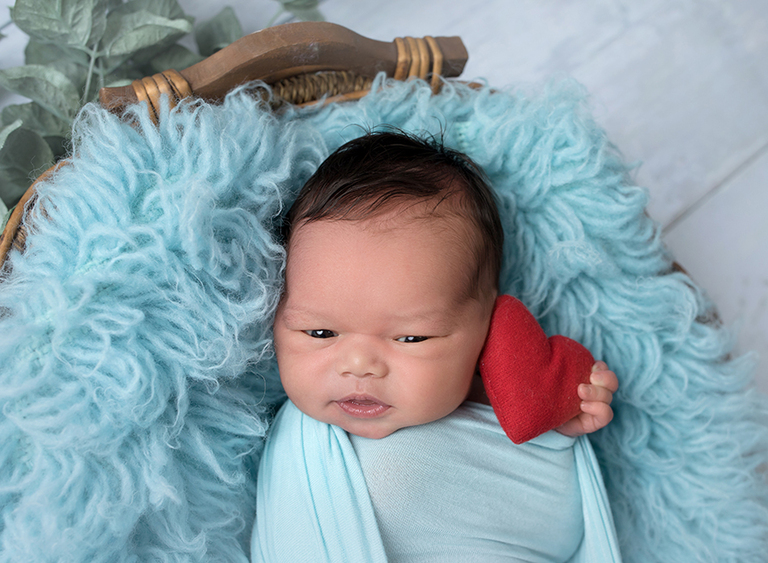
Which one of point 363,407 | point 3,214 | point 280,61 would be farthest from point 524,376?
point 3,214

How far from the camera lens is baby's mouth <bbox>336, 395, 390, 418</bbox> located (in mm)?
871

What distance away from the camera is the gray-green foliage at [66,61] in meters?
1.05

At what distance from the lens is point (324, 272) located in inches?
33.6

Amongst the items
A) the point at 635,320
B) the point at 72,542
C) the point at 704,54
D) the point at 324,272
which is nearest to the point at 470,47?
the point at 704,54

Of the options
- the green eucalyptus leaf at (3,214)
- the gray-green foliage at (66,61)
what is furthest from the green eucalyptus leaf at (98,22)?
the green eucalyptus leaf at (3,214)

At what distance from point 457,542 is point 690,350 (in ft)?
1.84

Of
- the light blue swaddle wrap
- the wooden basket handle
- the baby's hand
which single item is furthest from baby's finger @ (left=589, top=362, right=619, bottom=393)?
the wooden basket handle

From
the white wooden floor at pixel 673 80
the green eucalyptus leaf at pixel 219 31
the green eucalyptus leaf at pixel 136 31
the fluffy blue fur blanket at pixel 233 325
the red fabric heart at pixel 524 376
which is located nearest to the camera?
the fluffy blue fur blanket at pixel 233 325

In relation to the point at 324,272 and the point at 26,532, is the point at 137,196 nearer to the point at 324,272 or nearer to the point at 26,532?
the point at 324,272

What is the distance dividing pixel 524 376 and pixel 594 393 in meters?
0.14

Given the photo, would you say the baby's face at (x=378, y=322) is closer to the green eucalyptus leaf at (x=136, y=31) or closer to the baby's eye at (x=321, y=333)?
the baby's eye at (x=321, y=333)

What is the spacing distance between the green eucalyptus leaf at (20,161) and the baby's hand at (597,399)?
99cm

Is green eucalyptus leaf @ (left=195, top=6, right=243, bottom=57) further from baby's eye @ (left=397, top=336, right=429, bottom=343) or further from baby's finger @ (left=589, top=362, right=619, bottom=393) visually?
baby's finger @ (left=589, top=362, right=619, bottom=393)

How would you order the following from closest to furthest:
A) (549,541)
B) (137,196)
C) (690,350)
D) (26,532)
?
(26,532) → (137,196) → (549,541) → (690,350)
